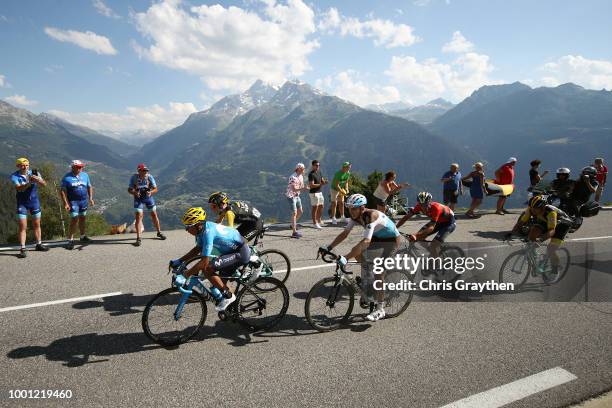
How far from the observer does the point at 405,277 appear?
626cm

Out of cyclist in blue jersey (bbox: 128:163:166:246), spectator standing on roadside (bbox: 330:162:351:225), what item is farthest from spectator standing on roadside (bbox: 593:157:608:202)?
cyclist in blue jersey (bbox: 128:163:166:246)

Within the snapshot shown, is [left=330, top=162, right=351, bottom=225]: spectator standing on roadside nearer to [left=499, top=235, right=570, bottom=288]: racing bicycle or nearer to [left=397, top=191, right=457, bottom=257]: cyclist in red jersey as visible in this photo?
[left=397, top=191, right=457, bottom=257]: cyclist in red jersey

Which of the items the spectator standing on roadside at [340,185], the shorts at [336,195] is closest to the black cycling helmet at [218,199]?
the spectator standing on roadside at [340,185]

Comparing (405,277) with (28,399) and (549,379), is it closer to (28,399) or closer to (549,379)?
(549,379)

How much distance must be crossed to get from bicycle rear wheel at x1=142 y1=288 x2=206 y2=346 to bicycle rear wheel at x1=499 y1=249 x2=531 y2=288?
6.35m

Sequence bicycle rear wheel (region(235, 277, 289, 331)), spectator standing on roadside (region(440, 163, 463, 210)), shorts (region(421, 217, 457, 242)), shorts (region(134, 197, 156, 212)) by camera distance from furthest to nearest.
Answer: spectator standing on roadside (region(440, 163, 463, 210)) < shorts (region(134, 197, 156, 212)) < shorts (region(421, 217, 457, 242)) < bicycle rear wheel (region(235, 277, 289, 331))

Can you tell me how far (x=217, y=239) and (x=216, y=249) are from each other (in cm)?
33

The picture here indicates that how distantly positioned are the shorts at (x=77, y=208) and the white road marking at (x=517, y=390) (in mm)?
10144

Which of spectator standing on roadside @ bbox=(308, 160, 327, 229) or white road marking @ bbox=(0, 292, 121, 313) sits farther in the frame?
spectator standing on roadside @ bbox=(308, 160, 327, 229)

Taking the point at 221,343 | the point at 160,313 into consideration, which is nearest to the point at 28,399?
the point at 160,313

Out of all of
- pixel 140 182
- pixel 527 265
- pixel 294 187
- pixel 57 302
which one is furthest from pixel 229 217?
pixel 527 265

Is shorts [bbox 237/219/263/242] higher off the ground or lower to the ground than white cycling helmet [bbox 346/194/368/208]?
lower

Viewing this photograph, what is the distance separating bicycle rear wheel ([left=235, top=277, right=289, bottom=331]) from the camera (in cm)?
572

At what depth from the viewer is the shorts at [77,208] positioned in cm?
952
